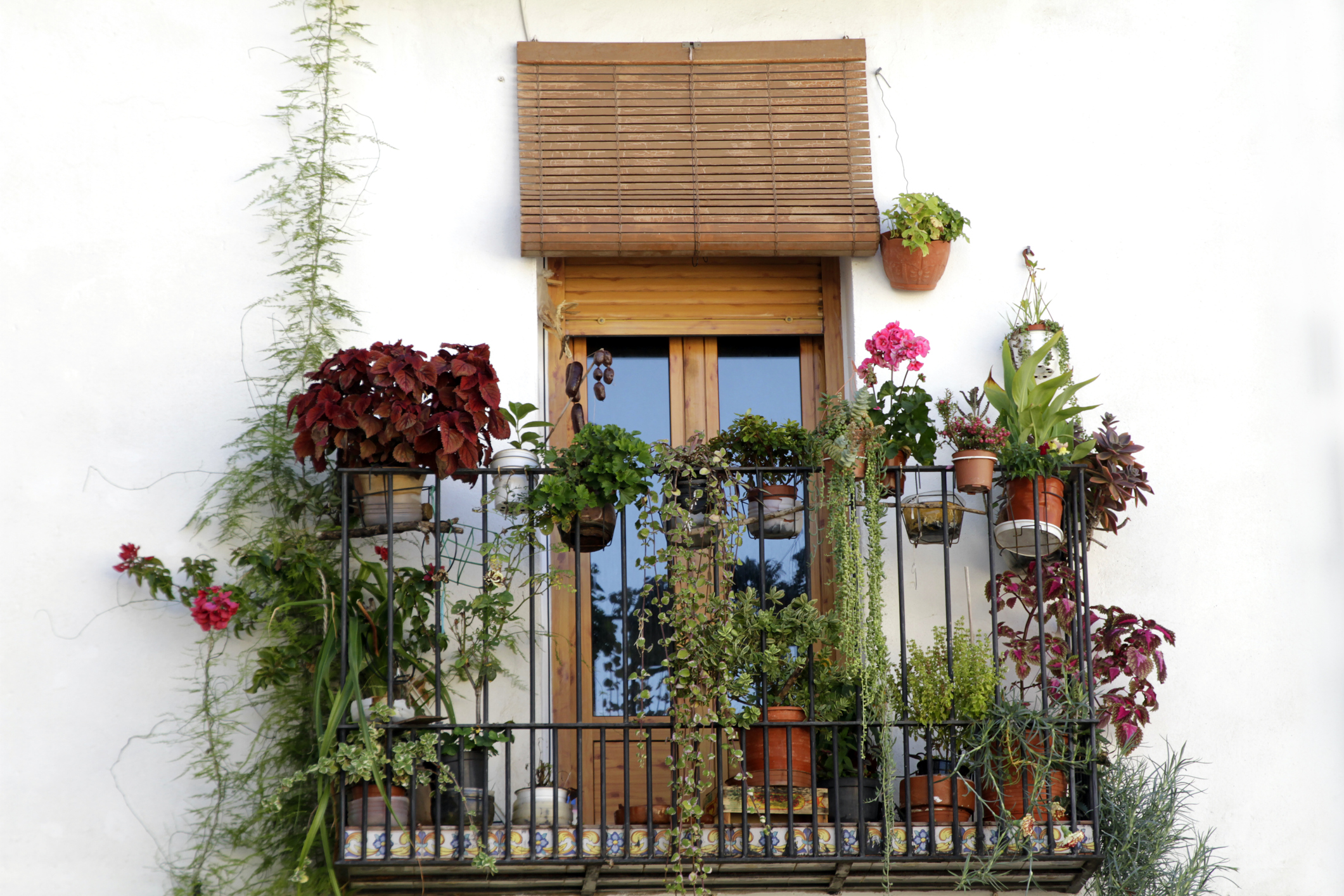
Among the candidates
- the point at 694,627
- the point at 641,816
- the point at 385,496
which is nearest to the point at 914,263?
the point at 694,627

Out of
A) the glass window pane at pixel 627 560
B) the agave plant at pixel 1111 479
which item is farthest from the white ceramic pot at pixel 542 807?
the agave plant at pixel 1111 479

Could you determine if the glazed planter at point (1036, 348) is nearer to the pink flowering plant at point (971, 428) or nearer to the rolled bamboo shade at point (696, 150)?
the pink flowering plant at point (971, 428)

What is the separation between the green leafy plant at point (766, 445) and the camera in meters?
4.50

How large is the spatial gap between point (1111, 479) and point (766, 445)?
113 centimetres

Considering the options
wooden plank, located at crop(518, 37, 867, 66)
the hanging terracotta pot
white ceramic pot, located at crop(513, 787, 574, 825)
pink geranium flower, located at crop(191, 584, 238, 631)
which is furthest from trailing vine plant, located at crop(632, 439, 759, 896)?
wooden plank, located at crop(518, 37, 867, 66)

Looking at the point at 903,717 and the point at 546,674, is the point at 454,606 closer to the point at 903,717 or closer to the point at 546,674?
the point at 546,674

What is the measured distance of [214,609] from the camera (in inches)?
171

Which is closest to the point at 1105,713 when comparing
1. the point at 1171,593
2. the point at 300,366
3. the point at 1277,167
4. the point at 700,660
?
the point at 1171,593

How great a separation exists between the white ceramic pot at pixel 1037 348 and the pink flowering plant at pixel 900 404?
462 mm

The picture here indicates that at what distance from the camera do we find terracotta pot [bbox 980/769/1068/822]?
4.22 meters

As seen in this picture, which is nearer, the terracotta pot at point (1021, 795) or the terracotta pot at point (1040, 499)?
the terracotta pot at point (1021, 795)

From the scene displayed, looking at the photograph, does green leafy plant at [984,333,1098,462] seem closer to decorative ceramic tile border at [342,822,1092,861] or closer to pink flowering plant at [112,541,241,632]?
decorative ceramic tile border at [342,822,1092,861]

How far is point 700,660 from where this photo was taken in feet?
13.9

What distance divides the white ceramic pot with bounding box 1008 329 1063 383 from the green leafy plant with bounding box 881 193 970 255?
0.42m
